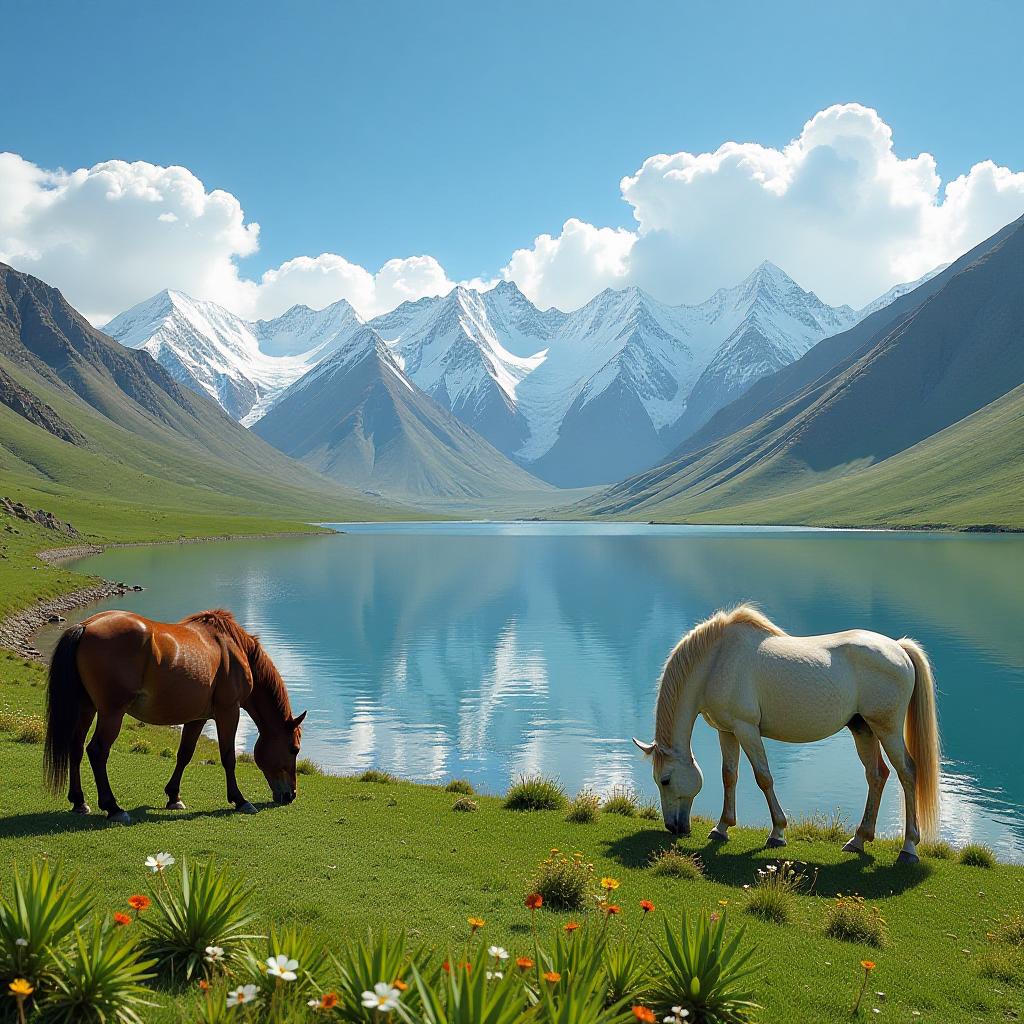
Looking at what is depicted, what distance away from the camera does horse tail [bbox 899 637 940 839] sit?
14.3m

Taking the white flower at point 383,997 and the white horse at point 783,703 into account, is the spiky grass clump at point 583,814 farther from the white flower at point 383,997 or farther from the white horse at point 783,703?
the white flower at point 383,997

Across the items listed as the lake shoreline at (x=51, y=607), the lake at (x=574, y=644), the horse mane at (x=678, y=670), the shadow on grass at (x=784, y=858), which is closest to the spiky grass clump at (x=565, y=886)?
the shadow on grass at (x=784, y=858)

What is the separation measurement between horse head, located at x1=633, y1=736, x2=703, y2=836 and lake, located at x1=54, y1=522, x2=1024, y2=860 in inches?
421

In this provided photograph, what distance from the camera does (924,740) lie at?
14.4 meters

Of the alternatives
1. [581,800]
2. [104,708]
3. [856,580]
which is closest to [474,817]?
[581,800]

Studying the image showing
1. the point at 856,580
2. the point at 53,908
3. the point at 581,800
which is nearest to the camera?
the point at 53,908

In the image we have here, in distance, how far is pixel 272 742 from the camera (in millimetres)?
15328

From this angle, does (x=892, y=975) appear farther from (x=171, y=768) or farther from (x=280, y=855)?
(x=171, y=768)

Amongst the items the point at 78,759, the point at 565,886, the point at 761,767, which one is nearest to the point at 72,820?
the point at 78,759

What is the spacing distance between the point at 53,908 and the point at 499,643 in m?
51.1

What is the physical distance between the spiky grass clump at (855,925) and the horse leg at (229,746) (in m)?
9.62

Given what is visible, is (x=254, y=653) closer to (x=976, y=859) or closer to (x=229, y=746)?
(x=229, y=746)

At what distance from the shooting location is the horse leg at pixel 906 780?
554 inches

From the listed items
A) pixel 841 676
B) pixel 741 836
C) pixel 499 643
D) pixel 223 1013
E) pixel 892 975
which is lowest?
pixel 499 643
